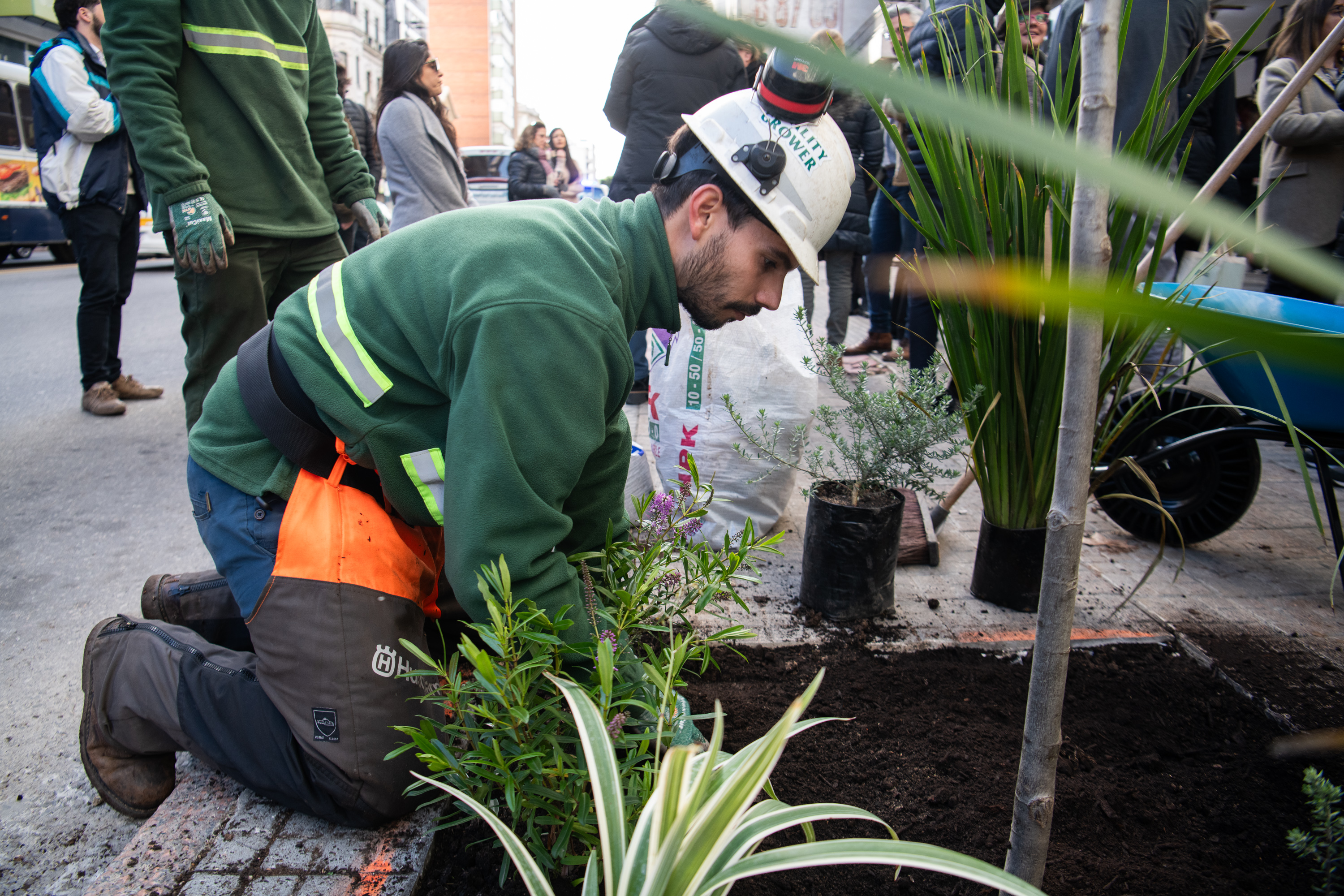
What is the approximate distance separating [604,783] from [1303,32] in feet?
14.5

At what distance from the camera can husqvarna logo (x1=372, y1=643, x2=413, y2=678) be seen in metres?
1.67

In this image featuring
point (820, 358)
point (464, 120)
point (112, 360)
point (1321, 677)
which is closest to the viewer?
point (1321, 677)

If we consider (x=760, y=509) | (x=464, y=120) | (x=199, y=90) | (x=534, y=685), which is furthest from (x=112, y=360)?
(x=464, y=120)

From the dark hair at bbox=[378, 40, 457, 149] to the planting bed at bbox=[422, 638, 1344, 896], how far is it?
3.45m

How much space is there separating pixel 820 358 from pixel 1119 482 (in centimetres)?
132

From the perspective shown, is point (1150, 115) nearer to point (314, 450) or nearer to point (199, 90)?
point (314, 450)

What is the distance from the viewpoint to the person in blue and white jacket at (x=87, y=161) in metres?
4.12

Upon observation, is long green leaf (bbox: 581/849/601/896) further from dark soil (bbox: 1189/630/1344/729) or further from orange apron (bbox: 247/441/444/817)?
dark soil (bbox: 1189/630/1344/729)

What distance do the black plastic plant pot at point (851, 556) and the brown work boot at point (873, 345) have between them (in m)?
3.71

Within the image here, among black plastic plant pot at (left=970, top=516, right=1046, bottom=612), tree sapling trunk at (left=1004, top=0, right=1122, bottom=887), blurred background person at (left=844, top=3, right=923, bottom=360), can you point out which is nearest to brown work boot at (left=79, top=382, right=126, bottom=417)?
blurred background person at (left=844, top=3, right=923, bottom=360)

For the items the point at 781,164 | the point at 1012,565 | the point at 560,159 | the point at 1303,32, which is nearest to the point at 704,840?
the point at 781,164

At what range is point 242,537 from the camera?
1.76 metres

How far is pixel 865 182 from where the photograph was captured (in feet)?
18.6

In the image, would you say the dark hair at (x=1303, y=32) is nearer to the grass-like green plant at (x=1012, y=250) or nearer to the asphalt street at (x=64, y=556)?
the grass-like green plant at (x=1012, y=250)
